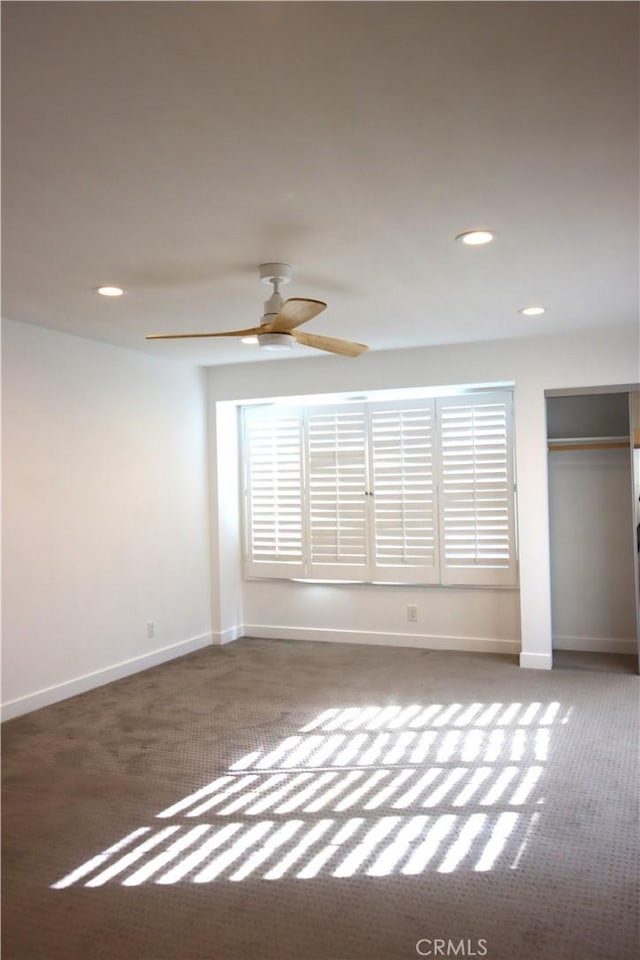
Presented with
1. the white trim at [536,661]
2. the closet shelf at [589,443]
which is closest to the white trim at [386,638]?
the white trim at [536,661]

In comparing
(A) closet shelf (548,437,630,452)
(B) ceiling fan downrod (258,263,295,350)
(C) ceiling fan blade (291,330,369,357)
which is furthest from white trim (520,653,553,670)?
(B) ceiling fan downrod (258,263,295,350)

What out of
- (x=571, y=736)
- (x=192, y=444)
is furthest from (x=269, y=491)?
(x=571, y=736)

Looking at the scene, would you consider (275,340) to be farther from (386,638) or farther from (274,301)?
(386,638)

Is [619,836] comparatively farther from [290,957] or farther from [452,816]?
[290,957]

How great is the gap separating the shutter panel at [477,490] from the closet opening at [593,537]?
40 centimetres

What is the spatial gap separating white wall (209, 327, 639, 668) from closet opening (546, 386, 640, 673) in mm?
484

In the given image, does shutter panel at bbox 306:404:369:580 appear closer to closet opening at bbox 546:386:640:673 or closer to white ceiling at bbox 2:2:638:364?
closet opening at bbox 546:386:640:673

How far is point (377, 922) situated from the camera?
7.91 feet

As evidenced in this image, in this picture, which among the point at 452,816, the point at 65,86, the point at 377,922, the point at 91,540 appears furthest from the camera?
the point at 91,540

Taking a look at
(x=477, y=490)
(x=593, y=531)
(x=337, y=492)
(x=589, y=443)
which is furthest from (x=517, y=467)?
(x=337, y=492)

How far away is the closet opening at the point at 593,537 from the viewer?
19.1ft

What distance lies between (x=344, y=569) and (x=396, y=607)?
1.77ft

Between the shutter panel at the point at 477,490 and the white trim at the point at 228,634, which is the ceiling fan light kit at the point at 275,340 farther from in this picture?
the white trim at the point at 228,634

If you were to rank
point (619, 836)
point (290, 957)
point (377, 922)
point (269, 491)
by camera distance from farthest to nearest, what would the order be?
point (269, 491) < point (619, 836) < point (377, 922) < point (290, 957)
